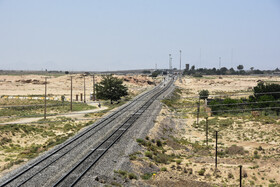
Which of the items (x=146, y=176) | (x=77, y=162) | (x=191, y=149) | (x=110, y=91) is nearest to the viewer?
(x=146, y=176)

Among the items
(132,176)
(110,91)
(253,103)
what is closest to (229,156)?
(132,176)

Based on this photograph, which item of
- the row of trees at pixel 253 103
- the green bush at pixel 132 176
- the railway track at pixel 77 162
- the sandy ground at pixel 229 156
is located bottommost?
the sandy ground at pixel 229 156

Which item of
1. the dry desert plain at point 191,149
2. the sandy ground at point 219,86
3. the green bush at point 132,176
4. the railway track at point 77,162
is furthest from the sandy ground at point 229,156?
the sandy ground at point 219,86

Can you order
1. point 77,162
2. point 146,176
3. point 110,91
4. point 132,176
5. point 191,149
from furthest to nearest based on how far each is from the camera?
point 110,91 → point 191,149 → point 77,162 → point 146,176 → point 132,176

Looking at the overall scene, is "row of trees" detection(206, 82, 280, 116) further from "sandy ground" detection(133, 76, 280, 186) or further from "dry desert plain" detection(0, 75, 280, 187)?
"sandy ground" detection(133, 76, 280, 186)

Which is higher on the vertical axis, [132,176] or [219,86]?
[219,86]

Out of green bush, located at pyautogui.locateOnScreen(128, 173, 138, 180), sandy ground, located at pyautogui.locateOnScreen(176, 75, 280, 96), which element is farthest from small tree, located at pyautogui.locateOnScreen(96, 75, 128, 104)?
green bush, located at pyautogui.locateOnScreen(128, 173, 138, 180)

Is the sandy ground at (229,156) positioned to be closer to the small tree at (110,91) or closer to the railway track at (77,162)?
the railway track at (77,162)

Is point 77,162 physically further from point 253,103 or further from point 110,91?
point 110,91

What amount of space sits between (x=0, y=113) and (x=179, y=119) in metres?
31.7

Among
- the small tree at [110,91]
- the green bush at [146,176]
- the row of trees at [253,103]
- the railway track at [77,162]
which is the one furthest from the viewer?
the small tree at [110,91]

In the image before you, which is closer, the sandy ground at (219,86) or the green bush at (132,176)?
the green bush at (132,176)

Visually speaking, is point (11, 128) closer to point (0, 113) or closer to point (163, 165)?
point (0, 113)

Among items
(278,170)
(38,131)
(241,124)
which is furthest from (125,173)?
(241,124)
